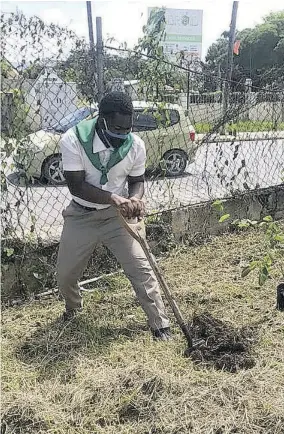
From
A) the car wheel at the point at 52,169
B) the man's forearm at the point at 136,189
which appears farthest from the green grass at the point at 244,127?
the man's forearm at the point at 136,189

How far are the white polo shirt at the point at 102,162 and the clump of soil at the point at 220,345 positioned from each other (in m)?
1.01

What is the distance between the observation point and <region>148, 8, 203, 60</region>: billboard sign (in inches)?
209

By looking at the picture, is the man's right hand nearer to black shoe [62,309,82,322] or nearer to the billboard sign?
black shoe [62,309,82,322]

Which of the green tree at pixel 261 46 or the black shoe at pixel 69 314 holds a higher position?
the green tree at pixel 261 46

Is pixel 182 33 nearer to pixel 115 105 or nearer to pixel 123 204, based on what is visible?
pixel 115 105

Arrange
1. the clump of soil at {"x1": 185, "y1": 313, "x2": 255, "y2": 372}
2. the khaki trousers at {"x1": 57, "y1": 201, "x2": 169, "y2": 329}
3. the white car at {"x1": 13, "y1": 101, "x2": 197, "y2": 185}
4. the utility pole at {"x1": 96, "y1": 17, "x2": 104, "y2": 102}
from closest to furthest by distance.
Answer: the clump of soil at {"x1": 185, "y1": 313, "x2": 255, "y2": 372} → the khaki trousers at {"x1": 57, "y1": 201, "x2": 169, "y2": 329} → the white car at {"x1": 13, "y1": 101, "x2": 197, "y2": 185} → the utility pole at {"x1": 96, "y1": 17, "x2": 104, "y2": 102}

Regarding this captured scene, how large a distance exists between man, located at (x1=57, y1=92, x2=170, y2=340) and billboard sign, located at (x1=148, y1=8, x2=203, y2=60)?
1998 millimetres

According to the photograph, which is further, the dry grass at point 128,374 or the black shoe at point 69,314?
the black shoe at point 69,314

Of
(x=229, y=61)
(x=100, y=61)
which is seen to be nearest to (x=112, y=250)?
(x=100, y=61)

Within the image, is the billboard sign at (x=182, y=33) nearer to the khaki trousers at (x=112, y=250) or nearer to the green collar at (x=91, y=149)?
the green collar at (x=91, y=149)

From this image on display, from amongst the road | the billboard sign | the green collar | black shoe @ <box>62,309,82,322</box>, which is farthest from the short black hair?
the billboard sign

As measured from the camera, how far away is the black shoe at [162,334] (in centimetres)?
346

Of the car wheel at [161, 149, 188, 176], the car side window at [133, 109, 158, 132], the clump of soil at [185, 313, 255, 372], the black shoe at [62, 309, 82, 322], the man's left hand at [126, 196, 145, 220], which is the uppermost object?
the car side window at [133, 109, 158, 132]

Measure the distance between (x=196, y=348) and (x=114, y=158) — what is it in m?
1.27
